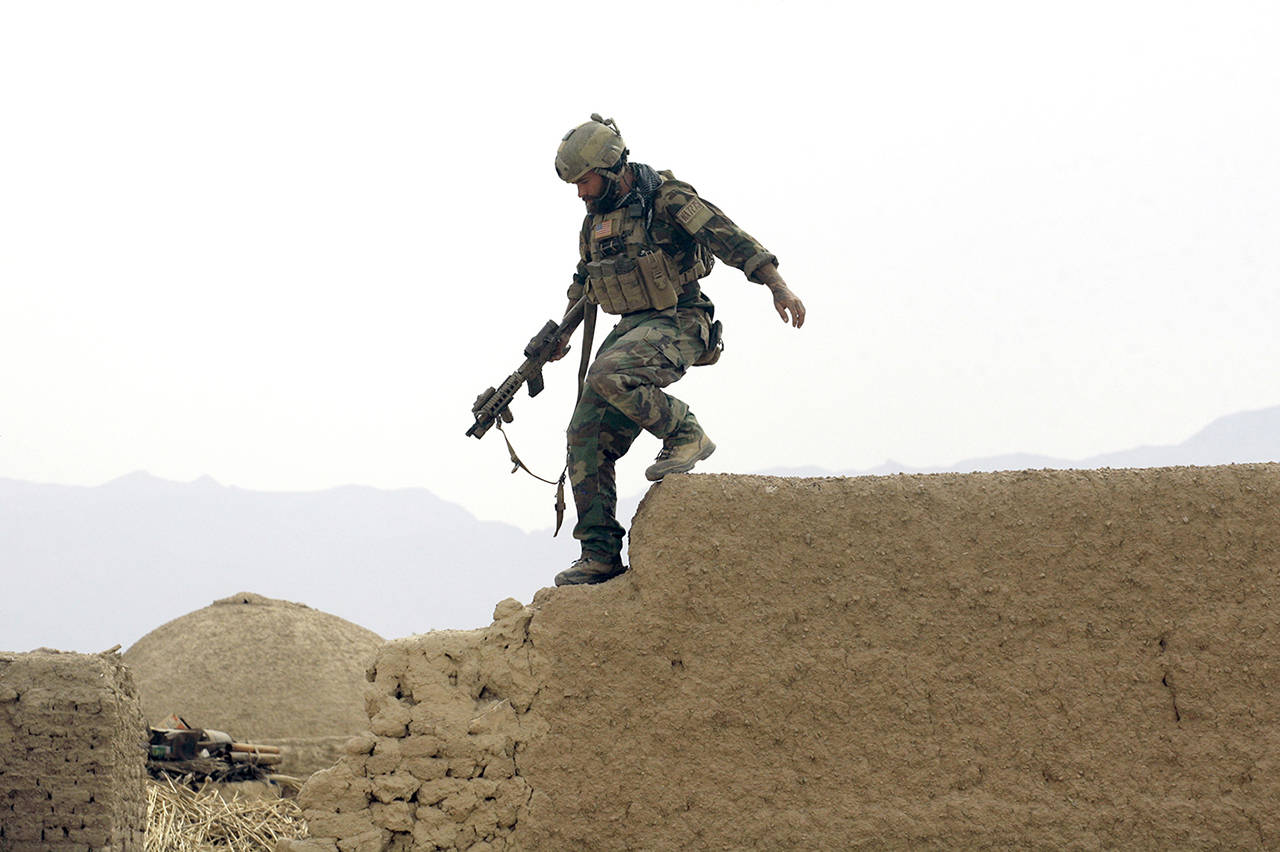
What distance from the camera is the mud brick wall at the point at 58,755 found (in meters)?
7.59

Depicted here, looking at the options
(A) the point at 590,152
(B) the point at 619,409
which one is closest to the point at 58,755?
(B) the point at 619,409

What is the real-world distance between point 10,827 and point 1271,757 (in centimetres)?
688

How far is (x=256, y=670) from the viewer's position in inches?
500

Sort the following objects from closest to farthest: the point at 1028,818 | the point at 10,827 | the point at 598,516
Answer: the point at 1028,818, the point at 598,516, the point at 10,827

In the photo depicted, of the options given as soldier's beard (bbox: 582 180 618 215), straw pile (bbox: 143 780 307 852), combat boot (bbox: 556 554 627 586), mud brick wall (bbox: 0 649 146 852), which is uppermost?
soldier's beard (bbox: 582 180 618 215)

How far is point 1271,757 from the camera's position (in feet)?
15.1

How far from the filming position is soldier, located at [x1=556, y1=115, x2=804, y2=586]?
4.99 m

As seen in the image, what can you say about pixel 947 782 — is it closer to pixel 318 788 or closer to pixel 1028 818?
pixel 1028 818

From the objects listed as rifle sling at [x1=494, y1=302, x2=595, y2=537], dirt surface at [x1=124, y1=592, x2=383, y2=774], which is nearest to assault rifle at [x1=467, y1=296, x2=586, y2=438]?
rifle sling at [x1=494, y1=302, x2=595, y2=537]

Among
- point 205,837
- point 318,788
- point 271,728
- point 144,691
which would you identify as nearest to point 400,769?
point 318,788

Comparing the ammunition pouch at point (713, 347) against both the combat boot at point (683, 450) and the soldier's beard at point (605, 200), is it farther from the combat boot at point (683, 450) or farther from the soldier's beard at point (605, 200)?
the soldier's beard at point (605, 200)

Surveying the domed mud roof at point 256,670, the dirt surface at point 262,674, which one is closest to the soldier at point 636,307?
the dirt surface at point 262,674

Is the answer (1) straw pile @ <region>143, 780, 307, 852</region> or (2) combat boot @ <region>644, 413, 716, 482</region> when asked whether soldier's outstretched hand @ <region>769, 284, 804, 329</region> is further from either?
(1) straw pile @ <region>143, 780, 307, 852</region>

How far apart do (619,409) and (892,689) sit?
1.48 metres
